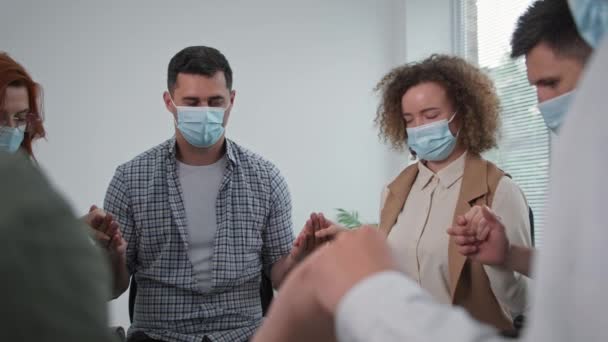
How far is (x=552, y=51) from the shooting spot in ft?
5.39

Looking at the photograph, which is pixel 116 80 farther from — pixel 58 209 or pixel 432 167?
pixel 58 209

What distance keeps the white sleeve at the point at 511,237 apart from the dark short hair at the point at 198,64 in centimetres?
120

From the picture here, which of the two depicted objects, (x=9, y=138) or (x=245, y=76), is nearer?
(x=9, y=138)

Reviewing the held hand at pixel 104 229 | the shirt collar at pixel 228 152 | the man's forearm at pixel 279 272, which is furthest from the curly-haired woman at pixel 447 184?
the held hand at pixel 104 229

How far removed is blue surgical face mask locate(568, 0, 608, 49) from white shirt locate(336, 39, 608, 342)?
147 millimetres

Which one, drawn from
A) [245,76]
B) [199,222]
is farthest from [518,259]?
[245,76]

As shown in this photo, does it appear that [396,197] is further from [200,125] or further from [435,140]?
[200,125]

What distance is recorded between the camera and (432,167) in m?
2.41

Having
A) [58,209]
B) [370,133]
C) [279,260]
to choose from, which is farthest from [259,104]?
[58,209]

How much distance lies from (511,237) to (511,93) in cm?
244

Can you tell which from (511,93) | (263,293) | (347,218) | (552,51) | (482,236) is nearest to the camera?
(552,51)

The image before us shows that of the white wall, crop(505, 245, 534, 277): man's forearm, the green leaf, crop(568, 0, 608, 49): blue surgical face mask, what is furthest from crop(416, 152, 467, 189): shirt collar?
the white wall

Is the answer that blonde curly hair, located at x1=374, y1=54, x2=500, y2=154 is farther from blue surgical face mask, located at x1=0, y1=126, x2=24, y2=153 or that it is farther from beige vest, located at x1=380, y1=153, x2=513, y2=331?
blue surgical face mask, located at x1=0, y1=126, x2=24, y2=153

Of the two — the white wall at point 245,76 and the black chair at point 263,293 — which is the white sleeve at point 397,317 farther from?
the white wall at point 245,76
